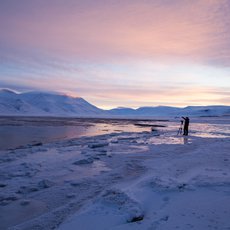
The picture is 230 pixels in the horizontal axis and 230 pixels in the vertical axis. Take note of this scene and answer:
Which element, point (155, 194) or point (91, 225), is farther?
point (155, 194)

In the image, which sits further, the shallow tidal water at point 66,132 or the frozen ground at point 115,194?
the shallow tidal water at point 66,132

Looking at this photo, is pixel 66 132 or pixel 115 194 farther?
pixel 66 132

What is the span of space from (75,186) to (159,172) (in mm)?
2507

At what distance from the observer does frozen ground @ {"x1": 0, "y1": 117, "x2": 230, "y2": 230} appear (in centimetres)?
471

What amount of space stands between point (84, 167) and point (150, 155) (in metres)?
3.46

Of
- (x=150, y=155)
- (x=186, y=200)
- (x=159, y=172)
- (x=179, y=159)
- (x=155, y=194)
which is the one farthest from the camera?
(x=150, y=155)

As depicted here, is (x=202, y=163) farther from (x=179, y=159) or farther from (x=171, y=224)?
(x=171, y=224)

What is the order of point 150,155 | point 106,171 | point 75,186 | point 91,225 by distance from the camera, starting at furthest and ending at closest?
point 150,155 < point 106,171 < point 75,186 < point 91,225

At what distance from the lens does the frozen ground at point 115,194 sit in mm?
4715

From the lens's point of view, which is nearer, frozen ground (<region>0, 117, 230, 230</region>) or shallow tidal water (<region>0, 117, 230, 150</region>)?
frozen ground (<region>0, 117, 230, 230</region>)

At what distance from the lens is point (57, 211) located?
5551mm

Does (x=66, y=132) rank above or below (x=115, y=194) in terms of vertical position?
below

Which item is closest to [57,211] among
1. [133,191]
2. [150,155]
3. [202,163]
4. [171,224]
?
[133,191]

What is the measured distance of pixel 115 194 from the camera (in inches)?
227
